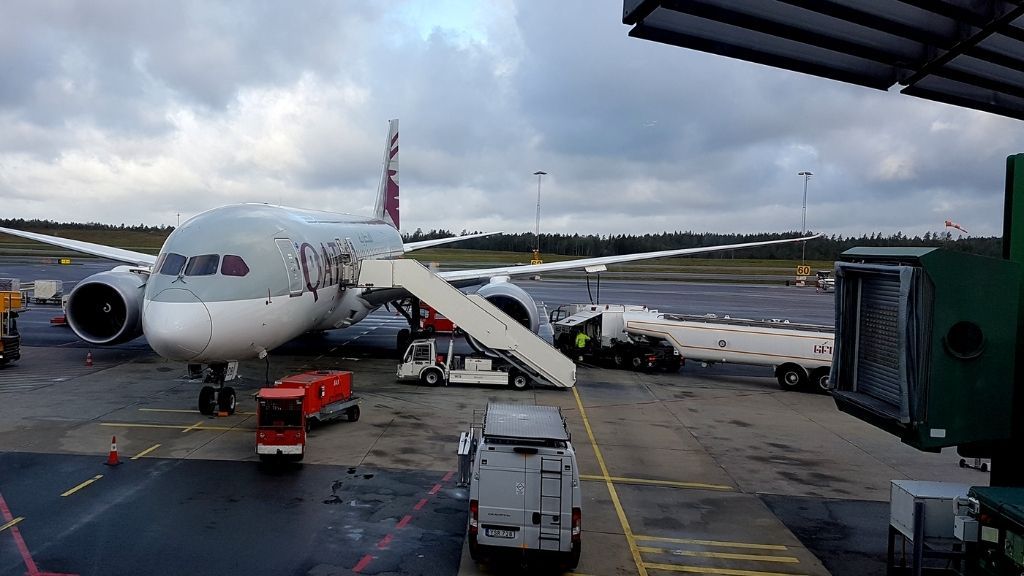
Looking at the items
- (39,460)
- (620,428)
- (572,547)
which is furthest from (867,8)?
(39,460)

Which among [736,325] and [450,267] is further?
[450,267]

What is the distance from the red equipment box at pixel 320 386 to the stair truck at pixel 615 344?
531 inches

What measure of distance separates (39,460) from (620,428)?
43.5 feet

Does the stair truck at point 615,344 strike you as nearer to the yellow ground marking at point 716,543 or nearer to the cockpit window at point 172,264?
the yellow ground marking at point 716,543

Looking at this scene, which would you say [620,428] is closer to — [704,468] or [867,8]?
[704,468]

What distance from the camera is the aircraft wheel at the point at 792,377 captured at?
84.3 feet

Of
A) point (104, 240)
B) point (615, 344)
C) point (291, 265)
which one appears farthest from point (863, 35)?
point (104, 240)

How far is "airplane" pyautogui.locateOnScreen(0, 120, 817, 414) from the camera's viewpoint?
52.5 ft

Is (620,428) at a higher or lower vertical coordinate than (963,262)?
lower

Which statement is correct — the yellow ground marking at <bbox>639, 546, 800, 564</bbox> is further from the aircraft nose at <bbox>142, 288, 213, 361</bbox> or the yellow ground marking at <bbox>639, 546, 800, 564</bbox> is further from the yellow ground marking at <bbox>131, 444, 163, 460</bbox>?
the yellow ground marking at <bbox>131, 444, 163, 460</bbox>

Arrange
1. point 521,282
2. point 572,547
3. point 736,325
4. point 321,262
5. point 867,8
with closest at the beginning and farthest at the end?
point 867,8 → point 572,547 → point 321,262 → point 736,325 → point 521,282

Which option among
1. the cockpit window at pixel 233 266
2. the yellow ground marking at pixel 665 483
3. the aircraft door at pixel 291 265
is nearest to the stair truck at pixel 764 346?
the yellow ground marking at pixel 665 483

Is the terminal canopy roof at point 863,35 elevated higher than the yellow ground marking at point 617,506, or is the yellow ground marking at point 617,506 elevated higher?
the terminal canopy roof at point 863,35

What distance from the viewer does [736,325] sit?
27891 millimetres
